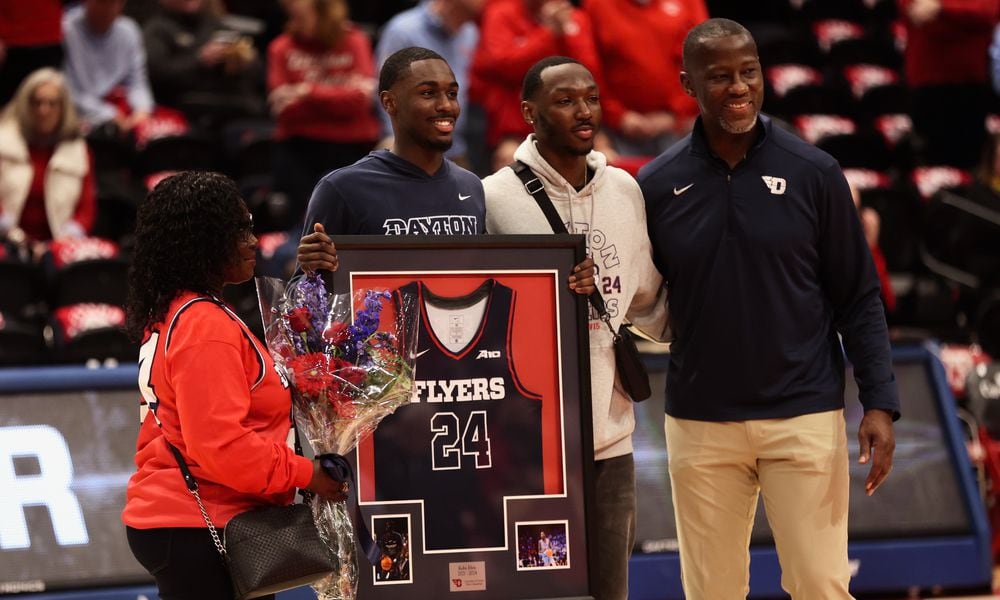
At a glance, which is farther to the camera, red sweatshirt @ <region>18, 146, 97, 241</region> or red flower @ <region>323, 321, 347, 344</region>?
red sweatshirt @ <region>18, 146, 97, 241</region>

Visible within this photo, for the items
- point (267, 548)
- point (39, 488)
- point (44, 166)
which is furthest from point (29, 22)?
point (267, 548)

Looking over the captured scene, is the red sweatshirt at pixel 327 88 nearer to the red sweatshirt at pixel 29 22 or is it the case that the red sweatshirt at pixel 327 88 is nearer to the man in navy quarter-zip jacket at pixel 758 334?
the red sweatshirt at pixel 29 22

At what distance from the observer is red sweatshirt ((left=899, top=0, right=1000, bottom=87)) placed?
10523mm

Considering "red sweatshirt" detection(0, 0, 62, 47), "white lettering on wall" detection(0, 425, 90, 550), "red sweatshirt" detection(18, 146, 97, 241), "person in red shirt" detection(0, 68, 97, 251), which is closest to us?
"white lettering on wall" detection(0, 425, 90, 550)

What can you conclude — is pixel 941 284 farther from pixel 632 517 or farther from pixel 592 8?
pixel 632 517

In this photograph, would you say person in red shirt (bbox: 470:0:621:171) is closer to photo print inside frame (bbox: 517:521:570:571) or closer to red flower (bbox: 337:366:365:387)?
photo print inside frame (bbox: 517:521:570:571)

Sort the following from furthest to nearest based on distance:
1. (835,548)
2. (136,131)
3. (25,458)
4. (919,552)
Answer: (136,131) < (919,552) < (25,458) < (835,548)

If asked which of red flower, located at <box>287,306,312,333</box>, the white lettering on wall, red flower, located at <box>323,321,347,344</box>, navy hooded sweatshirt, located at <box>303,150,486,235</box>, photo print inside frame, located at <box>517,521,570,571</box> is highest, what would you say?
navy hooded sweatshirt, located at <box>303,150,486,235</box>

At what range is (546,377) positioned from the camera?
4.30 m

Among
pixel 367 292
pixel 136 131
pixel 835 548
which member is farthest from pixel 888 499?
pixel 136 131

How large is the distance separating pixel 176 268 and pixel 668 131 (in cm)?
570

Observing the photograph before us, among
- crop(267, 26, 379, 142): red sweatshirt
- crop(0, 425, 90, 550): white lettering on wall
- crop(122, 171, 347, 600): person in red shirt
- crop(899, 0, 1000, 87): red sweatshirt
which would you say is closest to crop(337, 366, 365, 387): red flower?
crop(122, 171, 347, 600): person in red shirt

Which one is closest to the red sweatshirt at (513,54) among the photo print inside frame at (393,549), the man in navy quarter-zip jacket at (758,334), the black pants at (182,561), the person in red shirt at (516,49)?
the person in red shirt at (516,49)

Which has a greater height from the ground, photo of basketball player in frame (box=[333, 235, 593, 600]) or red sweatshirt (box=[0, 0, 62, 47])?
red sweatshirt (box=[0, 0, 62, 47])
